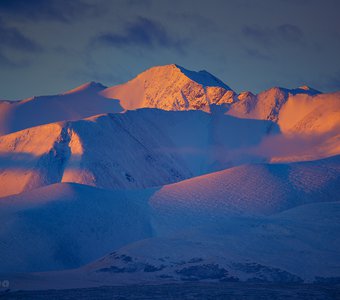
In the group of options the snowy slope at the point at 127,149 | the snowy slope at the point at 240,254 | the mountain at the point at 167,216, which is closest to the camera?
the snowy slope at the point at 240,254

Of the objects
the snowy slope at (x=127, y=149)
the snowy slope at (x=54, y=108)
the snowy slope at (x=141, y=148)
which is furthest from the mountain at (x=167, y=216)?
the snowy slope at (x=54, y=108)

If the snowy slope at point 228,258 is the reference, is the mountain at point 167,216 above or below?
above

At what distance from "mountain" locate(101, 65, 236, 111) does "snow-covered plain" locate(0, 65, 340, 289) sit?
47cm

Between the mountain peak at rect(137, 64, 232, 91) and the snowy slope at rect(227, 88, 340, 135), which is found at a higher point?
the mountain peak at rect(137, 64, 232, 91)

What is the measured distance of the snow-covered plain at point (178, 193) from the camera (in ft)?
130

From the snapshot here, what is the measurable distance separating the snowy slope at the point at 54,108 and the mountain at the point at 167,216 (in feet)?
191

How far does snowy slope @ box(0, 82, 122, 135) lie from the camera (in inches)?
4557

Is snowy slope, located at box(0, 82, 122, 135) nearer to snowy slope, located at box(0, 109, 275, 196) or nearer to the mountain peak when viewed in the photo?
the mountain peak

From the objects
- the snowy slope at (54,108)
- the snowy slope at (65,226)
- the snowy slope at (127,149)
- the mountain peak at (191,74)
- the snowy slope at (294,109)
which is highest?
the mountain peak at (191,74)

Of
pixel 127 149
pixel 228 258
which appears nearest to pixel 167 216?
pixel 228 258

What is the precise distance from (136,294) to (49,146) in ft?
183

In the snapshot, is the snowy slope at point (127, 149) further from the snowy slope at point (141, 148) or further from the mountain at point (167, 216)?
the mountain at point (167, 216)

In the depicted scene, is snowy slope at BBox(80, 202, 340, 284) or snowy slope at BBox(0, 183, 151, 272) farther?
snowy slope at BBox(0, 183, 151, 272)

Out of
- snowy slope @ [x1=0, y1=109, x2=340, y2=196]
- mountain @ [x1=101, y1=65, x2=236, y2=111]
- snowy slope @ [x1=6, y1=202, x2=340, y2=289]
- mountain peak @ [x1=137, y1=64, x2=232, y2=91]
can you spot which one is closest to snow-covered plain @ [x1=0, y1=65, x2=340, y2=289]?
snowy slope @ [x1=6, y1=202, x2=340, y2=289]
